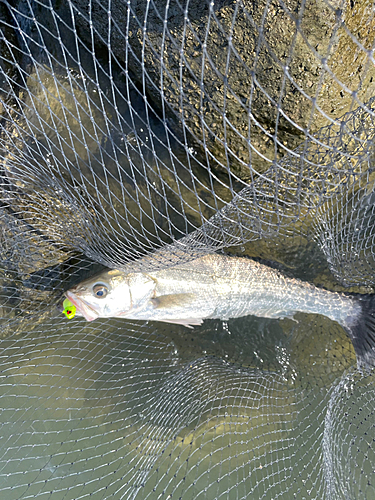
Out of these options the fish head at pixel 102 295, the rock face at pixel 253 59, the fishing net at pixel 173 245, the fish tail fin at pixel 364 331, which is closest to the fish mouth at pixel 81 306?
the fish head at pixel 102 295

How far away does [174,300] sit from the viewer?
2867mm

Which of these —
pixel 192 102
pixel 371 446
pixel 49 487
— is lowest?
pixel 371 446

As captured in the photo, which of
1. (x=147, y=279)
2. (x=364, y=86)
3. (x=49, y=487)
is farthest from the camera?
(x=49, y=487)

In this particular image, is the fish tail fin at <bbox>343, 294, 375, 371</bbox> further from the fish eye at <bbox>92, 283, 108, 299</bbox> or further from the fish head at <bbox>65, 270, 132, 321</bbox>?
the fish eye at <bbox>92, 283, 108, 299</bbox>

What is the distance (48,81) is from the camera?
9.76 ft

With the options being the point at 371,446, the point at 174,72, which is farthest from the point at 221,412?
the point at 174,72

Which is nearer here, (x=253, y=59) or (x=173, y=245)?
(x=253, y=59)

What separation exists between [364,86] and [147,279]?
86.7 inches

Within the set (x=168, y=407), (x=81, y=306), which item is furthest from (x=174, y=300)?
(x=168, y=407)

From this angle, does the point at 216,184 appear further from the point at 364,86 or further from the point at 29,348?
the point at 29,348

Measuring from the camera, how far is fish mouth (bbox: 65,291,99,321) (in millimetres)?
2662

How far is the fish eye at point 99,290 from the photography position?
107 inches

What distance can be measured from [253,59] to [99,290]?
206 cm

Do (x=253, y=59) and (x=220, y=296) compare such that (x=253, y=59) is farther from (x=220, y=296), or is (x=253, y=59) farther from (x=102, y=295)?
(x=102, y=295)
